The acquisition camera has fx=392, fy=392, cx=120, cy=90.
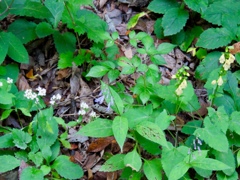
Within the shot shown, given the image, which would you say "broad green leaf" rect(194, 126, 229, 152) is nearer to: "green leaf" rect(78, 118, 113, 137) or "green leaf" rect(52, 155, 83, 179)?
"green leaf" rect(78, 118, 113, 137)

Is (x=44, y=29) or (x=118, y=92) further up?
(x=44, y=29)

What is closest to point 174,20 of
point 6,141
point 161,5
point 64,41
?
point 161,5

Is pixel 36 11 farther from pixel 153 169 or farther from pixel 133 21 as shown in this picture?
pixel 153 169

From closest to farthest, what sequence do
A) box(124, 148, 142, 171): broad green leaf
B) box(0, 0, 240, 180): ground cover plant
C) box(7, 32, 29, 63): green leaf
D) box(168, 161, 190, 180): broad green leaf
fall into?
box(168, 161, 190, 180): broad green leaf
box(124, 148, 142, 171): broad green leaf
box(0, 0, 240, 180): ground cover plant
box(7, 32, 29, 63): green leaf

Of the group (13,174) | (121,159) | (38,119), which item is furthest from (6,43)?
(121,159)

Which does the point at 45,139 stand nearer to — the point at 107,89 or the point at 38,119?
the point at 38,119

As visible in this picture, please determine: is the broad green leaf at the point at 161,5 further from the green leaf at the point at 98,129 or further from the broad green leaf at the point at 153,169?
the broad green leaf at the point at 153,169

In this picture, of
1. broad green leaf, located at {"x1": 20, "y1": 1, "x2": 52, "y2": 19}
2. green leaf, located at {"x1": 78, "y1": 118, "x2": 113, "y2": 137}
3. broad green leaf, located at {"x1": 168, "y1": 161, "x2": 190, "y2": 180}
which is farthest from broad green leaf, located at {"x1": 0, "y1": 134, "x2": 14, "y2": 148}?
broad green leaf, located at {"x1": 168, "y1": 161, "x2": 190, "y2": 180}
